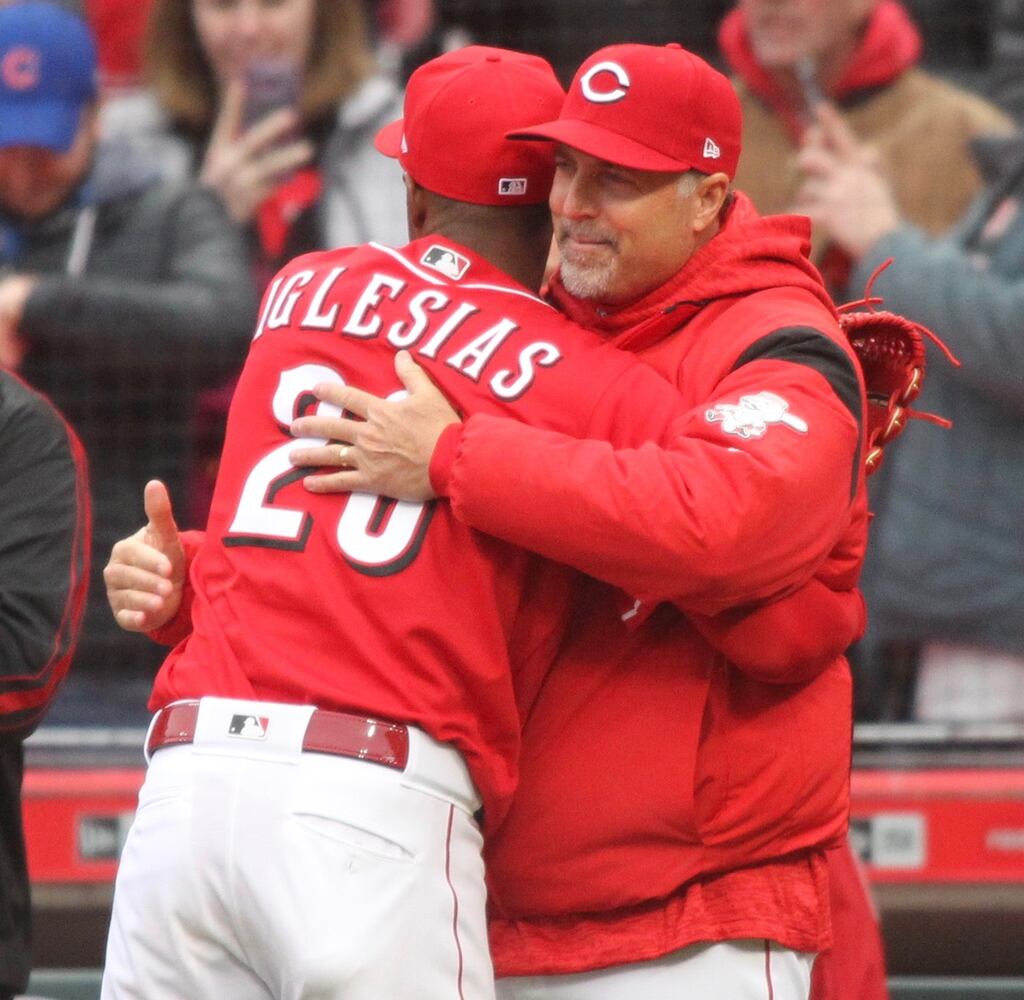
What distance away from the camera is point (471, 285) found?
2.32m


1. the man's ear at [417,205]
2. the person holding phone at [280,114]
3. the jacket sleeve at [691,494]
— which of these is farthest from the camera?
the person holding phone at [280,114]

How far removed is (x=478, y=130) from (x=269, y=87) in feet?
7.24

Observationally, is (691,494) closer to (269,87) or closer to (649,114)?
(649,114)

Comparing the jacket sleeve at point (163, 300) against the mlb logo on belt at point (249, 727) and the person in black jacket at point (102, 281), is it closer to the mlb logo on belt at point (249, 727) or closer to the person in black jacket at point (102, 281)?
the person in black jacket at point (102, 281)

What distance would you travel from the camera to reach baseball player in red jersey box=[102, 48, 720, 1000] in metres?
2.13

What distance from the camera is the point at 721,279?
2324mm

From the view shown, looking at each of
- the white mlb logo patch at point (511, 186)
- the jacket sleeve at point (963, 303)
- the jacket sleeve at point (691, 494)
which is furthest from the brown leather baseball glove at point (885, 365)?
the jacket sleeve at point (963, 303)

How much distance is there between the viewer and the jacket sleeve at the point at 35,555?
2.56 meters

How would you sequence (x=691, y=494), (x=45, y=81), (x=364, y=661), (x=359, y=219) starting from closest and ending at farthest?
(x=691, y=494) → (x=364, y=661) → (x=45, y=81) → (x=359, y=219)

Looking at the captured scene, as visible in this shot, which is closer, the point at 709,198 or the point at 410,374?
the point at 410,374

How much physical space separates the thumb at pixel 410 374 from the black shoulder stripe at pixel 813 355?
36 cm

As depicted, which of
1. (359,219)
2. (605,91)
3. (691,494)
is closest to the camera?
(691,494)

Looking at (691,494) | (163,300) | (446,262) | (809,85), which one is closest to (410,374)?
(446,262)

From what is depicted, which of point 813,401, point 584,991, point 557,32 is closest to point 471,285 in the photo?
point 813,401
